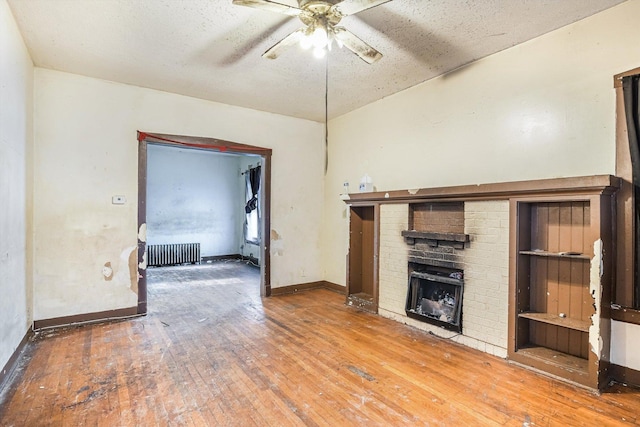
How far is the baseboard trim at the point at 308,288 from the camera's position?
5352mm

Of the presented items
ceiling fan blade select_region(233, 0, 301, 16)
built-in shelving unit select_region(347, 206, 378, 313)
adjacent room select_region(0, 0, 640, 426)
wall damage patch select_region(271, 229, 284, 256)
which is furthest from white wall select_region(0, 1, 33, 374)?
built-in shelving unit select_region(347, 206, 378, 313)

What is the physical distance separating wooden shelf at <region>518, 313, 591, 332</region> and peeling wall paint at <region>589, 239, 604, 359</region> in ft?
0.25

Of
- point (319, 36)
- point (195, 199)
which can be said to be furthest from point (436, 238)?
point (195, 199)

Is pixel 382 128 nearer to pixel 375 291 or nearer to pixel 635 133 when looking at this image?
pixel 375 291

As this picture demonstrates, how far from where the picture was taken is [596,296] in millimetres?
2406

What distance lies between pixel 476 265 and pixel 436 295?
62 centimetres

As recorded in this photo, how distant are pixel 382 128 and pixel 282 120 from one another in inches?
68.8

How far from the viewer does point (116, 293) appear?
403 cm

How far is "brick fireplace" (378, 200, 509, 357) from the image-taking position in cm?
296

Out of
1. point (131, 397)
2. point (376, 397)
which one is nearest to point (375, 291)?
point (376, 397)

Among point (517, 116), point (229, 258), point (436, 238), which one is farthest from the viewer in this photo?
point (229, 258)

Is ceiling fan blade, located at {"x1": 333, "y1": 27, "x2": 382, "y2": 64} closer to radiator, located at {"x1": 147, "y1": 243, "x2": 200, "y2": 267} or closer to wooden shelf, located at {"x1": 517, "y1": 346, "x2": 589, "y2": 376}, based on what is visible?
wooden shelf, located at {"x1": 517, "y1": 346, "x2": 589, "y2": 376}

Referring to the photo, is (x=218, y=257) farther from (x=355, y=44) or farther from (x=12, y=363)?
(x=355, y=44)

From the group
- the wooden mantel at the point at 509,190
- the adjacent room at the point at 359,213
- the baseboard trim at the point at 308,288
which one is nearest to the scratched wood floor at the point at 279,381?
the adjacent room at the point at 359,213
